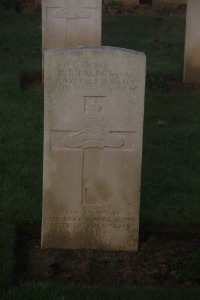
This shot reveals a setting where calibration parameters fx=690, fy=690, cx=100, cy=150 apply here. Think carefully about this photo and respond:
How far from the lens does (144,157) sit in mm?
7117

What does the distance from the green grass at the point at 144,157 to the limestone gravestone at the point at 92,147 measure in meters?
0.46

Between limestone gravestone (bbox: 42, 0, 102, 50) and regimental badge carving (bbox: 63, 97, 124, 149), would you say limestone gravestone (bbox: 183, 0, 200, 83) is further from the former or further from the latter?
regimental badge carving (bbox: 63, 97, 124, 149)

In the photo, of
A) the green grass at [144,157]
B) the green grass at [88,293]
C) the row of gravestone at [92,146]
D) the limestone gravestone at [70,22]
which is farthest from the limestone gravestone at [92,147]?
the limestone gravestone at [70,22]

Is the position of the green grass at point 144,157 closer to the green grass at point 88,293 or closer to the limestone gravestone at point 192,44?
the green grass at point 88,293

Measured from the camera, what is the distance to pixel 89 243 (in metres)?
5.23

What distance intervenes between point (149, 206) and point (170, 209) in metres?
0.19

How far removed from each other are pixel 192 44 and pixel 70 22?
6.10 ft

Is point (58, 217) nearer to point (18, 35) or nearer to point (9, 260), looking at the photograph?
point (9, 260)

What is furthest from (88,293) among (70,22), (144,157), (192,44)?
(192,44)

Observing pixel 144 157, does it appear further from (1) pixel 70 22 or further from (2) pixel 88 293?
(1) pixel 70 22

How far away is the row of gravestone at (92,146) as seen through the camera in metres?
4.86

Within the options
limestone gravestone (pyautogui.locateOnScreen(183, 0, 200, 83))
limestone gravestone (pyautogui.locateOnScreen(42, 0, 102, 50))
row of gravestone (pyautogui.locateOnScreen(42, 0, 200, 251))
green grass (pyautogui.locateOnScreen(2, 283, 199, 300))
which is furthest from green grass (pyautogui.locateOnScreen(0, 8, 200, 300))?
limestone gravestone (pyautogui.locateOnScreen(42, 0, 102, 50))

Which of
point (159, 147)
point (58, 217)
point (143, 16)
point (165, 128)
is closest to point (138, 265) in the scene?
point (58, 217)

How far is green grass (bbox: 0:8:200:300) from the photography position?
4.64m
